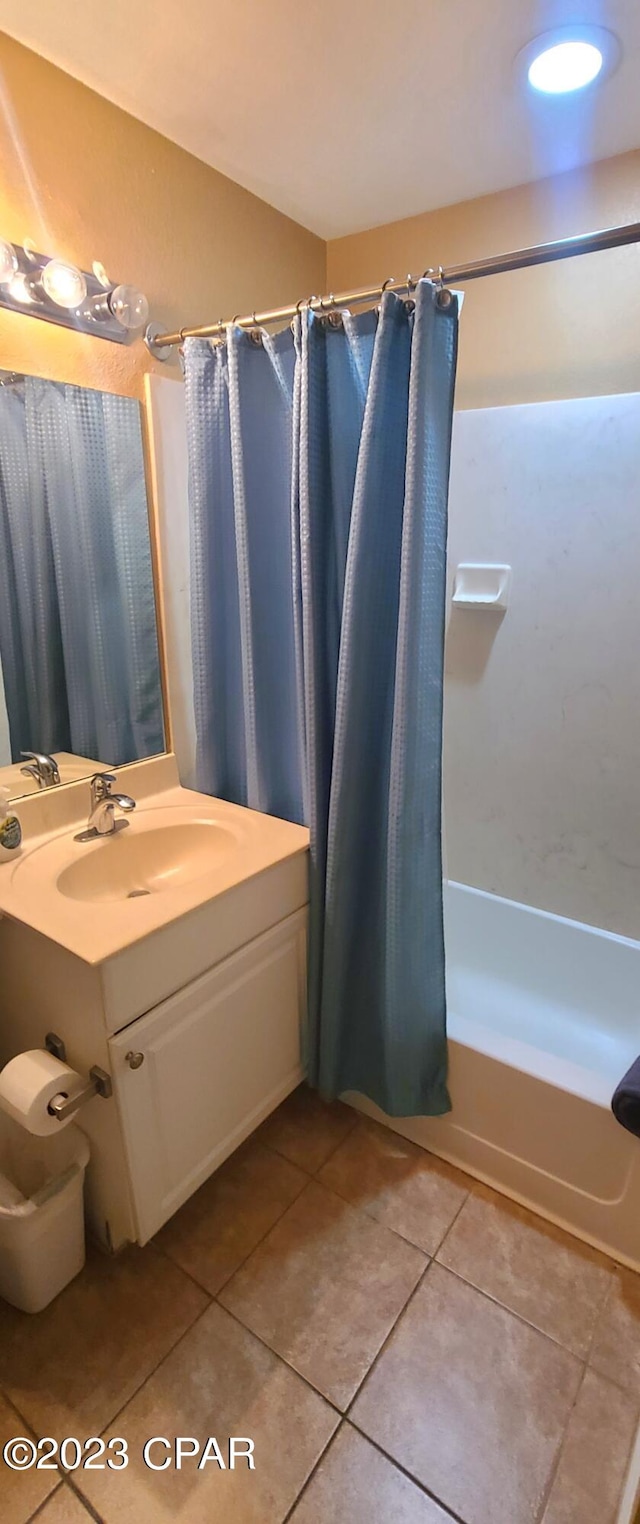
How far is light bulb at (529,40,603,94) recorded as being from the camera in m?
1.17

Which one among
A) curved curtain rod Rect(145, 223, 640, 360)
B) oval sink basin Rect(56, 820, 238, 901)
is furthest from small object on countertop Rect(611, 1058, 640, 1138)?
curved curtain rod Rect(145, 223, 640, 360)

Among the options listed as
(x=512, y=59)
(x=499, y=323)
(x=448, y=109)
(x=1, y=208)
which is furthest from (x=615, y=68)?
(x=1, y=208)

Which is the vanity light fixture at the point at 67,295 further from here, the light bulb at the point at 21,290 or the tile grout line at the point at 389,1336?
the tile grout line at the point at 389,1336

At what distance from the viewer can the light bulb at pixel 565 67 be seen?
1.17 meters

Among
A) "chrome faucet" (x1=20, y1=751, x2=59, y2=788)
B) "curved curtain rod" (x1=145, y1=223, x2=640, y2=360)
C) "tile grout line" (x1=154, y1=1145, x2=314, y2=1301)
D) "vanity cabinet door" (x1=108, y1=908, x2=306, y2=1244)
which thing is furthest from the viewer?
"chrome faucet" (x1=20, y1=751, x2=59, y2=788)

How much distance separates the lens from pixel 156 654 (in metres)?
1.66

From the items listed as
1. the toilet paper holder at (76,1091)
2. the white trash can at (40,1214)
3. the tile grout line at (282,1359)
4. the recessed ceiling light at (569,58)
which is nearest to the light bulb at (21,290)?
the recessed ceiling light at (569,58)

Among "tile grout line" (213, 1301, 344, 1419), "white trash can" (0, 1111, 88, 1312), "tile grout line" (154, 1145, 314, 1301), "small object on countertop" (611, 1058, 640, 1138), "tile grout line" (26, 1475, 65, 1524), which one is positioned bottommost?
"tile grout line" (26, 1475, 65, 1524)

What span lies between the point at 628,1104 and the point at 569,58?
73.3 inches

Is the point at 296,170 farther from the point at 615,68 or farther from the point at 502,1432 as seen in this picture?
the point at 502,1432

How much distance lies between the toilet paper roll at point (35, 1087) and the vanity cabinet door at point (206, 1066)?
9 cm

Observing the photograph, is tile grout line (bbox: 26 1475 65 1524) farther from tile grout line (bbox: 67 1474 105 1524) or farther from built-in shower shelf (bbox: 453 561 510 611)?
built-in shower shelf (bbox: 453 561 510 611)

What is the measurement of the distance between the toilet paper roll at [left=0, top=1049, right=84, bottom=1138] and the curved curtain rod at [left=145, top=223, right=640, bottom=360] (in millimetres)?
1419

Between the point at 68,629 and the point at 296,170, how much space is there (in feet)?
3.79
